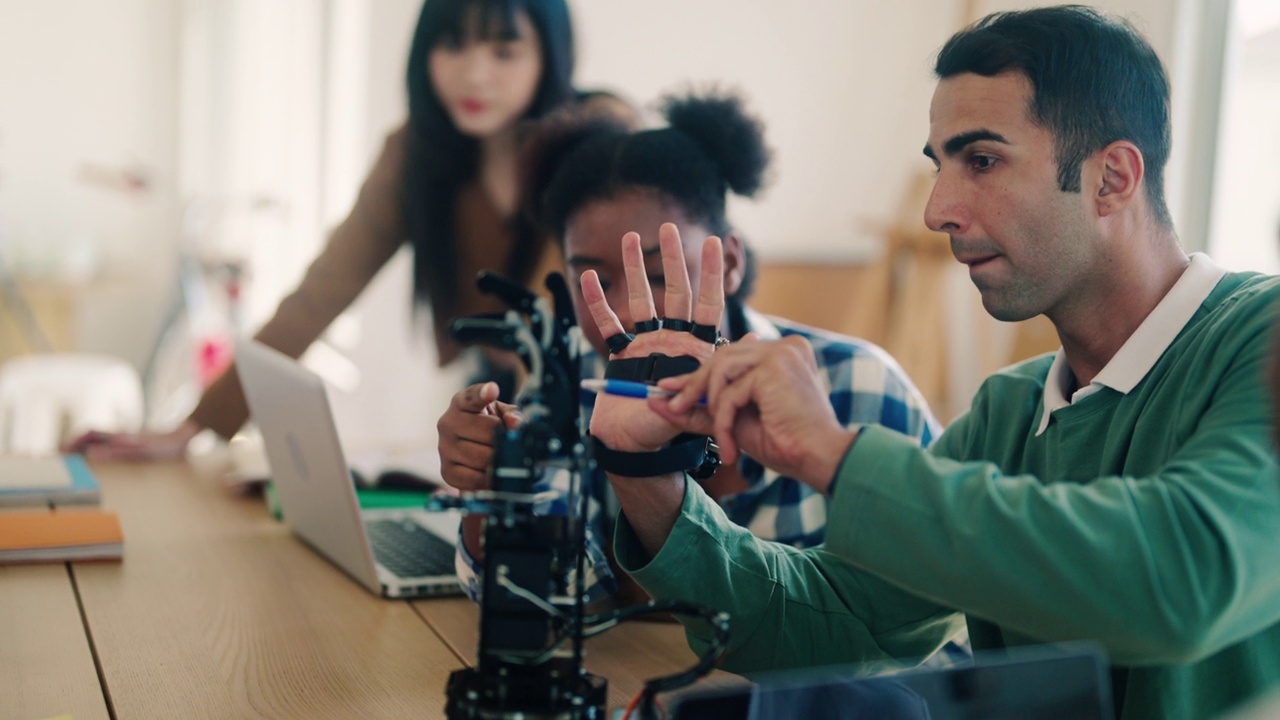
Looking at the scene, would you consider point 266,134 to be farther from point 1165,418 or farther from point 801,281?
point 1165,418

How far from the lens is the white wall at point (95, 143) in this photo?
4.36 meters

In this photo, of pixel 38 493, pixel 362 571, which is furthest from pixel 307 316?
pixel 362 571

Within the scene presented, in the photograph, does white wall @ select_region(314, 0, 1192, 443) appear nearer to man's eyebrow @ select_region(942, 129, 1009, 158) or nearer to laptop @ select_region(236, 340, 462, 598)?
laptop @ select_region(236, 340, 462, 598)

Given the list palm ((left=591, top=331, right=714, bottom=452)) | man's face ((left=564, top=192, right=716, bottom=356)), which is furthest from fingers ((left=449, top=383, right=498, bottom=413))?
man's face ((left=564, top=192, right=716, bottom=356))

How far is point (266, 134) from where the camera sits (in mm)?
4387

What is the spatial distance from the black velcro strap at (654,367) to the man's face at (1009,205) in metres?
0.27

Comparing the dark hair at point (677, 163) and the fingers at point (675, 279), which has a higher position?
the dark hair at point (677, 163)

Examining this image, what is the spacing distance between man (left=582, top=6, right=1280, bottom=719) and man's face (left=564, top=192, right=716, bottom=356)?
29cm

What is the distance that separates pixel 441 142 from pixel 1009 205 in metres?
1.58

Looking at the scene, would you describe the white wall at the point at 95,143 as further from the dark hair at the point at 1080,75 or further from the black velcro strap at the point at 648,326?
the dark hair at the point at 1080,75

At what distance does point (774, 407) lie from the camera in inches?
29.2

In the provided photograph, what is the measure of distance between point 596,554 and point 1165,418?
56 centimetres

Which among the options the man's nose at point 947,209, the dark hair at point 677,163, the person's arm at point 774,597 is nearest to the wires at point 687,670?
the person's arm at point 774,597

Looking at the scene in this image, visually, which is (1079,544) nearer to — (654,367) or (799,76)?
(654,367)
